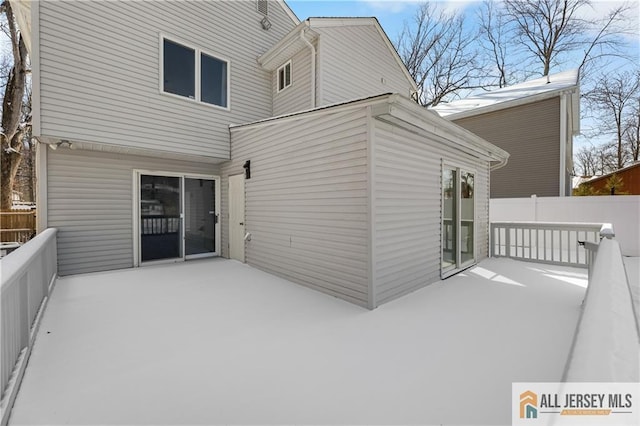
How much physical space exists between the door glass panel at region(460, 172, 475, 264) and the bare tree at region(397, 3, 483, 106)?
38.5 ft

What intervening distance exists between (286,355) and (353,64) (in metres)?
6.92

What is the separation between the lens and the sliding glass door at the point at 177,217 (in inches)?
246

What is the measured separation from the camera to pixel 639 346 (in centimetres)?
91

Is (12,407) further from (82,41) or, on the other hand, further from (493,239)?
(493,239)

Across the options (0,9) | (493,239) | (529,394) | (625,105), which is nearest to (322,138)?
(529,394)

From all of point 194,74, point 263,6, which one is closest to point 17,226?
point 194,74

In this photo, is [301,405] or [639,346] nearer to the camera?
[639,346]

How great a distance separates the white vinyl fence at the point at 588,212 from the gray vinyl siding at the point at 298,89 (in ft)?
22.2

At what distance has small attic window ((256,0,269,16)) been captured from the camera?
298 inches

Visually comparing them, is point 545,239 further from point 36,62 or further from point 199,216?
point 36,62

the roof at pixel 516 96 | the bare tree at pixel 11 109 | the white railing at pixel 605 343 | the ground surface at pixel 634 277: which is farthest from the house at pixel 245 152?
the bare tree at pixel 11 109

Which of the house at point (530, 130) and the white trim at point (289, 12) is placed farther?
the house at point (530, 130)

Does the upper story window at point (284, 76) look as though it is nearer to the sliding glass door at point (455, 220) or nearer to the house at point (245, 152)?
the house at point (245, 152)

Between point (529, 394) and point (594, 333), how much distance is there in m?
1.44
